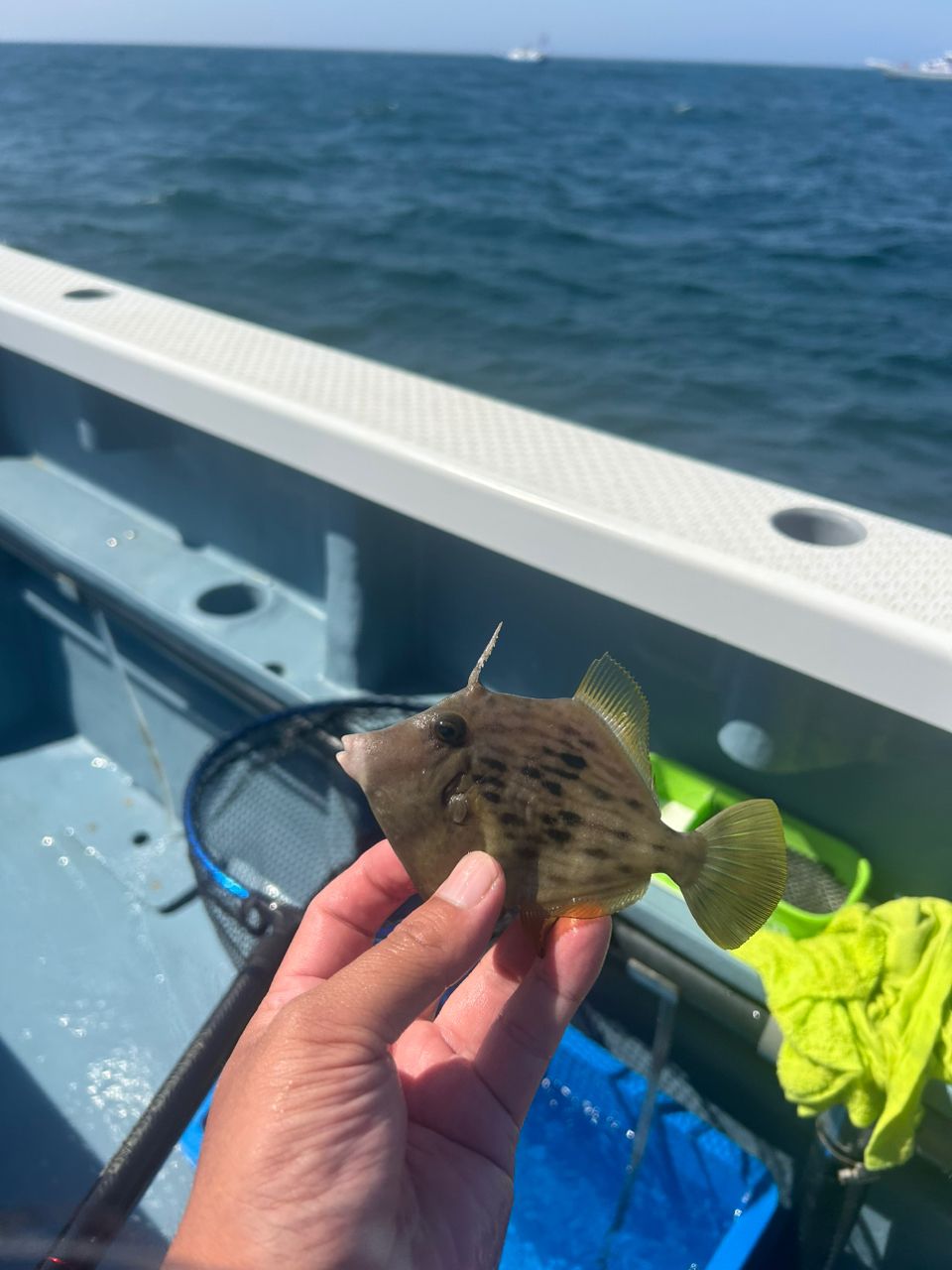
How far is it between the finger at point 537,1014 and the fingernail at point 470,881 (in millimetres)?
291

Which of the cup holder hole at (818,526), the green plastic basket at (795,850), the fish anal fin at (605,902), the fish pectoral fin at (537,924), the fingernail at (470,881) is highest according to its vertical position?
the cup holder hole at (818,526)

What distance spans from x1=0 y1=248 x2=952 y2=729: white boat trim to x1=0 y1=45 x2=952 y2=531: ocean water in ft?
25.7

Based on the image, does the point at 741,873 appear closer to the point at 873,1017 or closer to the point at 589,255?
the point at 873,1017

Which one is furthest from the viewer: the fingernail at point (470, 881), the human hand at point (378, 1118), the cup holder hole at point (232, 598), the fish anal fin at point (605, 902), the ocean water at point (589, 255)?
the ocean water at point (589, 255)

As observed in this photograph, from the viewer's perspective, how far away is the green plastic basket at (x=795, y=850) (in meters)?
2.29

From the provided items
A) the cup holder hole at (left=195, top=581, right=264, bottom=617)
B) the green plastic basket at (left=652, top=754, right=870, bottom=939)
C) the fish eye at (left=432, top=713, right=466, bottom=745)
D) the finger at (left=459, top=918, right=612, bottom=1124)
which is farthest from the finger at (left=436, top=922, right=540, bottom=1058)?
the cup holder hole at (left=195, top=581, right=264, bottom=617)

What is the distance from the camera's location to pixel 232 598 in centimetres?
379

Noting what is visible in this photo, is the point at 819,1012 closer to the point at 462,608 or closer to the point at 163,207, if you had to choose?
the point at 462,608

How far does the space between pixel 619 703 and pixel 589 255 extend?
57.1ft

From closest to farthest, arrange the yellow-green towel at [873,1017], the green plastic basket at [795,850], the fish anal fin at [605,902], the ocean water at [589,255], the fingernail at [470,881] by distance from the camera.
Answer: the fingernail at [470,881] < the fish anal fin at [605,902] < the yellow-green towel at [873,1017] < the green plastic basket at [795,850] < the ocean water at [589,255]

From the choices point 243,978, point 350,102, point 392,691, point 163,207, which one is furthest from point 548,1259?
point 350,102

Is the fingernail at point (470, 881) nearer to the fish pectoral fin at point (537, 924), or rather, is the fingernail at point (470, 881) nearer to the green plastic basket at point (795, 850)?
the fish pectoral fin at point (537, 924)

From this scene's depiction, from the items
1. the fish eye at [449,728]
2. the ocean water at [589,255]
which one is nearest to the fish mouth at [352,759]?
the fish eye at [449,728]

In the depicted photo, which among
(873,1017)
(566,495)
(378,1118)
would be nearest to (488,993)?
(378,1118)
